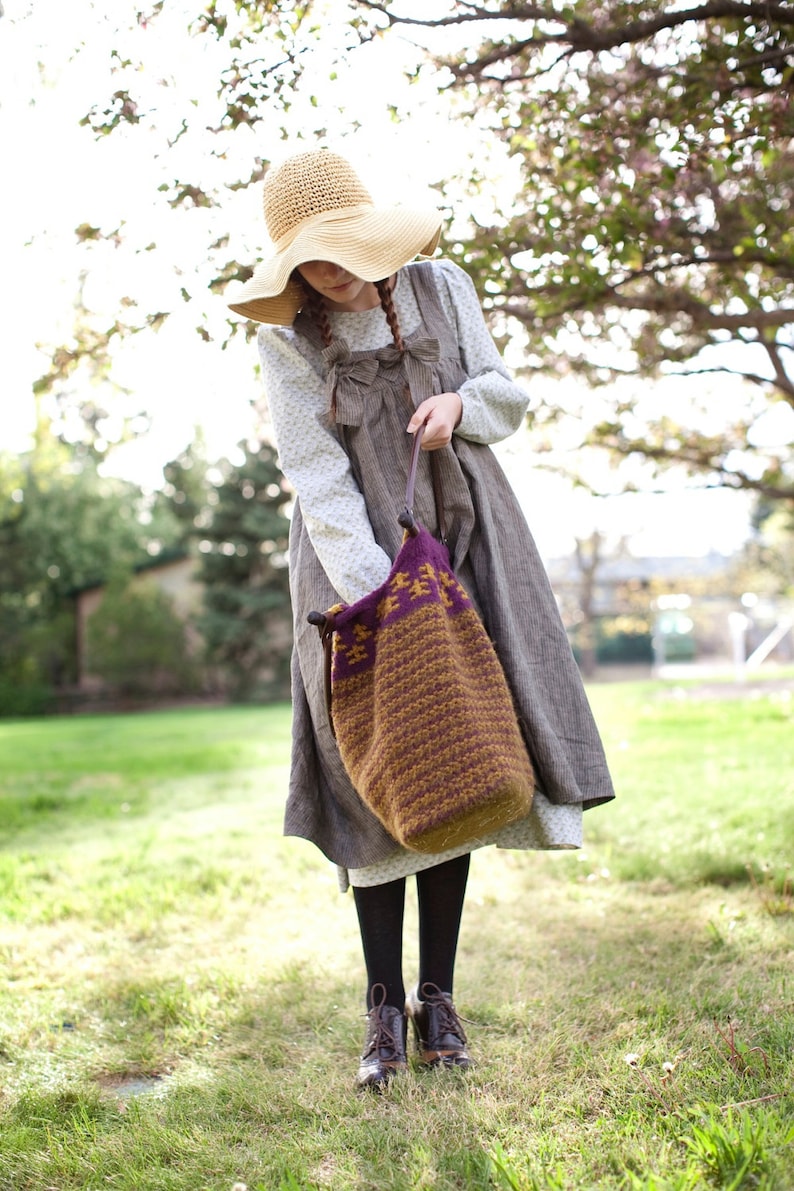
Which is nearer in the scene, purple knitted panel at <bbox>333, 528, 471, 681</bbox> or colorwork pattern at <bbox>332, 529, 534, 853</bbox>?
colorwork pattern at <bbox>332, 529, 534, 853</bbox>

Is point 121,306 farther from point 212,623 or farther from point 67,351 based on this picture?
point 212,623

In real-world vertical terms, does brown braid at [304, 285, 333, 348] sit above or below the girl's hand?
above

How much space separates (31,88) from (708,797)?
4.31m

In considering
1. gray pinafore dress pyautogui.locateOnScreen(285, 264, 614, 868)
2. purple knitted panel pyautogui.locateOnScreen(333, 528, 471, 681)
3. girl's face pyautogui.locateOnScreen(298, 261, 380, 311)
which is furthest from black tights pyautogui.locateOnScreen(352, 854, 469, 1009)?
girl's face pyautogui.locateOnScreen(298, 261, 380, 311)

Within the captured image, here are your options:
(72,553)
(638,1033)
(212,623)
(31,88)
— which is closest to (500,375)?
(638,1033)

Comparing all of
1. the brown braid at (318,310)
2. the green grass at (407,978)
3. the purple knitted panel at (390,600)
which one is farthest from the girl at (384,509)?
the green grass at (407,978)

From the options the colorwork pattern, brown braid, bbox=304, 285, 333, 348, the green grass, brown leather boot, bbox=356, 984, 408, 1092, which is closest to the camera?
the green grass

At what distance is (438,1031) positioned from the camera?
2.25m

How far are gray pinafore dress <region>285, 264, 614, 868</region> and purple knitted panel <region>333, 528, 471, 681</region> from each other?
0.14 m

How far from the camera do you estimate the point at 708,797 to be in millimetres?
5129

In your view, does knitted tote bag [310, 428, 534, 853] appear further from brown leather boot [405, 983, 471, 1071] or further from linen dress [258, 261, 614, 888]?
brown leather boot [405, 983, 471, 1071]

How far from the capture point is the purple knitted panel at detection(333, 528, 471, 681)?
2.04 meters

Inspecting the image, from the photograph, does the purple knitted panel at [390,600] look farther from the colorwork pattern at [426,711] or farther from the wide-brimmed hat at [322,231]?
the wide-brimmed hat at [322,231]

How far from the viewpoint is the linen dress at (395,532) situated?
7.29 feet
